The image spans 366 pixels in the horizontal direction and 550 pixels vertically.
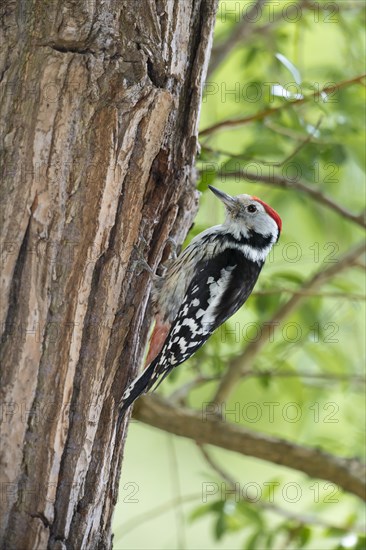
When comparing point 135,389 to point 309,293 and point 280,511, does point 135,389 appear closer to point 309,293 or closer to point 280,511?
point 309,293

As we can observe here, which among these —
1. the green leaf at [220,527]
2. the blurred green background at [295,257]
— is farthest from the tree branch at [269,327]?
the green leaf at [220,527]

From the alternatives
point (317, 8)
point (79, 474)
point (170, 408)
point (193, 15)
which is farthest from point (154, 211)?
point (317, 8)

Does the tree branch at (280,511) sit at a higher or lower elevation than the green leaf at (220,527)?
higher

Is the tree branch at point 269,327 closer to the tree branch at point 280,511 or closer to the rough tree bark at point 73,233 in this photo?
the tree branch at point 280,511

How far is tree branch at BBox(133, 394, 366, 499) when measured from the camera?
3.70 meters

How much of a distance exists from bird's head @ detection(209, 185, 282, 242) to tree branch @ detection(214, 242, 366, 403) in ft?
1.03

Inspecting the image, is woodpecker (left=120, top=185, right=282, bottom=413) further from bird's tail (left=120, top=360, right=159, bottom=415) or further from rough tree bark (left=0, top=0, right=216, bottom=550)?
rough tree bark (left=0, top=0, right=216, bottom=550)

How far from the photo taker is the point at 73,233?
251cm

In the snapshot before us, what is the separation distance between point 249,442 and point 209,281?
31.1 inches

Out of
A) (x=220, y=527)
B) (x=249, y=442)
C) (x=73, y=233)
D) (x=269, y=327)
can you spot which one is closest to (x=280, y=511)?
(x=220, y=527)

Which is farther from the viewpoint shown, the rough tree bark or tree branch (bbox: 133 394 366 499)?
tree branch (bbox: 133 394 366 499)

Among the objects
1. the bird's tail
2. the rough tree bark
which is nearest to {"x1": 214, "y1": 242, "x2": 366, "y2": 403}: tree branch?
the bird's tail

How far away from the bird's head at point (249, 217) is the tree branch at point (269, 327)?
315 mm

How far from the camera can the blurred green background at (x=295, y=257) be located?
12.4ft
